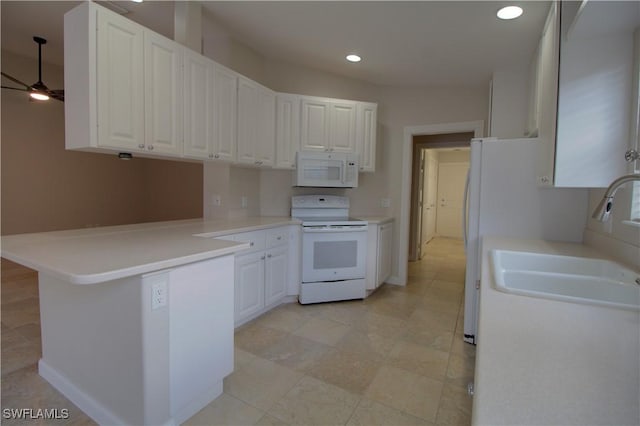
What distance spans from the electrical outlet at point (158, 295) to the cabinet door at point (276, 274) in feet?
4.88

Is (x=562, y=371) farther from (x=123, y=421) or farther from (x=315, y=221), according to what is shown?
(x=315, y=221)

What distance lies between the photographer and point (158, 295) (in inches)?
59.5

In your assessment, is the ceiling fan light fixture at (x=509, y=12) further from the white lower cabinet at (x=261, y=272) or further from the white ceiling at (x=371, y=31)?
the white lower cabinet at (x=261, y=272)

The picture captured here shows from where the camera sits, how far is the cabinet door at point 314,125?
3588mm

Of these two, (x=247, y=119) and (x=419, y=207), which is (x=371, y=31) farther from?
(x=419, y=207)

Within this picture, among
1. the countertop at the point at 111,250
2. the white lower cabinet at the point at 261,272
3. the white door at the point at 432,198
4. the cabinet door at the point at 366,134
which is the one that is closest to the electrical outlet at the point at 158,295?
the countertop at the point at 111,250

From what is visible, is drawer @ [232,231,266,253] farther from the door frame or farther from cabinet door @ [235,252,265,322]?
the door frame

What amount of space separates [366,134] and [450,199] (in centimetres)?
563

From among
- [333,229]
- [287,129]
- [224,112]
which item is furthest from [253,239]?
[287,129]

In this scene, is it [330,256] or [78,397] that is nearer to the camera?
[78,397]

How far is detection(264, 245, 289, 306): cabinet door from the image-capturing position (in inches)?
120

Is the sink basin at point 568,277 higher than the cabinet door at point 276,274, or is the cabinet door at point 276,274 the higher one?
the sink basin at point 568,277

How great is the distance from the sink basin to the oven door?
5.99ft

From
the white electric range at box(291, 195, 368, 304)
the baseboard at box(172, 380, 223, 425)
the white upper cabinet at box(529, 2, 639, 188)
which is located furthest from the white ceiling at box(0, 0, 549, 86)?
the baseboard at box(172, 380, 223, 425)
